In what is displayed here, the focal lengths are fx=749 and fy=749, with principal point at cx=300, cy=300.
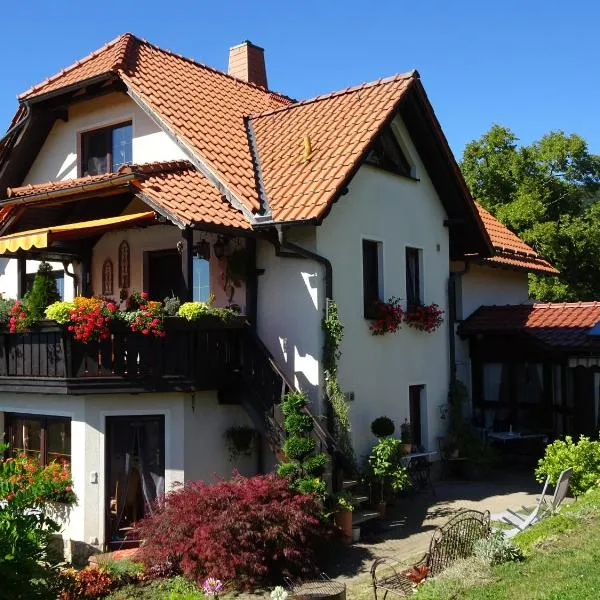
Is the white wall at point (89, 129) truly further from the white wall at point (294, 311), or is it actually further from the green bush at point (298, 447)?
the green bush at point (298, 447)

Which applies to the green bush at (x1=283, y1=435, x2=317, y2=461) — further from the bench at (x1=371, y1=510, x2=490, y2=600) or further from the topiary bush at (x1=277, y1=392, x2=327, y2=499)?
the bench at (x1=371, y1=510, x2=490, y2=600)

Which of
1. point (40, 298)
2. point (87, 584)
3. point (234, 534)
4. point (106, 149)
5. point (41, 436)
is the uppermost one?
point (106, 149)

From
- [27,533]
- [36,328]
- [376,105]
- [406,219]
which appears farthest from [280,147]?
[27,533]

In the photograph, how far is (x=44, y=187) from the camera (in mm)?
15523

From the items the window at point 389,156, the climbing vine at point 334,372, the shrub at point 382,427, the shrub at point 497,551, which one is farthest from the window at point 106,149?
the shrub at point 497,551

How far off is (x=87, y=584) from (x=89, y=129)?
10.3 metres

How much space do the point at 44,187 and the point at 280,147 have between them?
5001 mm

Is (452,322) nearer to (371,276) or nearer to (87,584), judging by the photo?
(371,276)

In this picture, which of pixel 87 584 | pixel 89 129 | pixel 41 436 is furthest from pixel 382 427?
pixel 89 129

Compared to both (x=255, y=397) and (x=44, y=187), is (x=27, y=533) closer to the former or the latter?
(x=255, y=397)

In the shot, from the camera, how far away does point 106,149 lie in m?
17.0

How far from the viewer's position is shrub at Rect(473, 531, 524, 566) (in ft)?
31.8

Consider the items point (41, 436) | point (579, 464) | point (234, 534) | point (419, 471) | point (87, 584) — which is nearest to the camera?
point (87, 584)

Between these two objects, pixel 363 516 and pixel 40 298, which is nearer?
pixel 40 298
